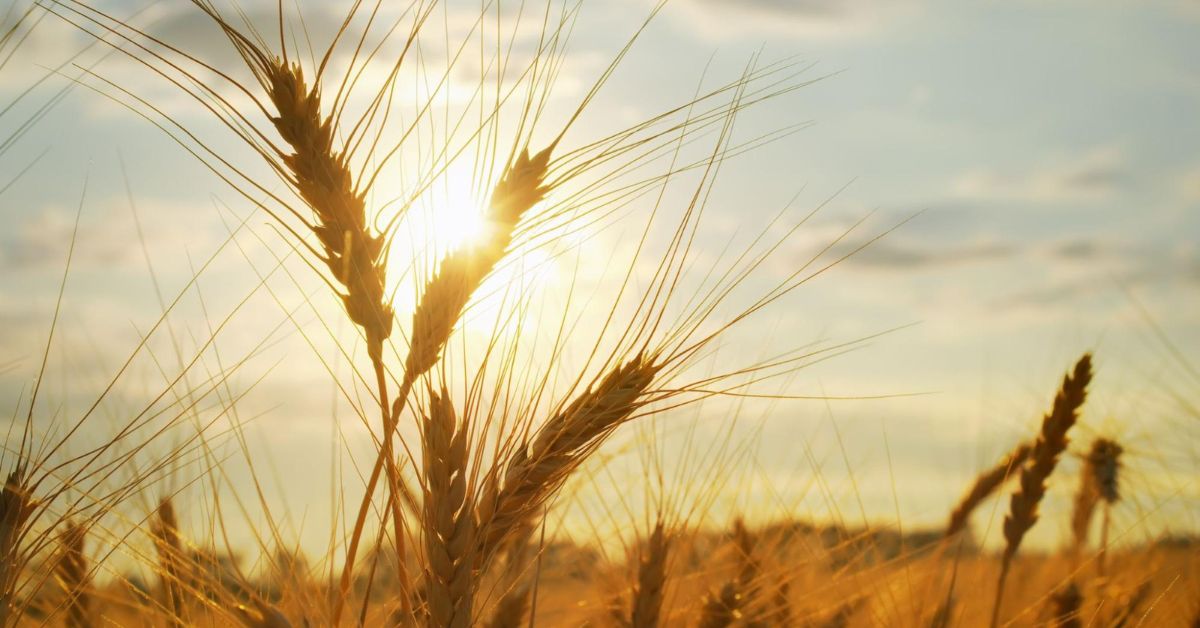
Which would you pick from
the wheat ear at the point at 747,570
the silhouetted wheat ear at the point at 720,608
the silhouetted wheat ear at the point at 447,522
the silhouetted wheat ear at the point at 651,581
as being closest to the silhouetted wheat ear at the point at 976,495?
the wheat ear at the point at 747,570

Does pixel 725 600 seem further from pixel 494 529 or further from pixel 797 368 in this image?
pixel 494 529

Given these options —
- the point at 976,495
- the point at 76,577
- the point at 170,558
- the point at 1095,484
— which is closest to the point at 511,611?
the point at 170,558

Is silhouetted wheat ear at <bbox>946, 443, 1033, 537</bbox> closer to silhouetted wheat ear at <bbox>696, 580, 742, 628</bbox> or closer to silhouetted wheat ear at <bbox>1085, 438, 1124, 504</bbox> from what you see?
silhouetted wheat ear at <bbox>1085, 438, 1124, 504</bbox>

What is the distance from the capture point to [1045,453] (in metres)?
3.67

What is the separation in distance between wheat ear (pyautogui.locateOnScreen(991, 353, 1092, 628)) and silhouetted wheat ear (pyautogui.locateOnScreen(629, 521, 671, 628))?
128 centimetres

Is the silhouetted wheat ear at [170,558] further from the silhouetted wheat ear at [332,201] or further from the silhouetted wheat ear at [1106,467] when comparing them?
the silhouetted wheat ear at [1106,467]

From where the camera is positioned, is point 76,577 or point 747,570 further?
point 747,570

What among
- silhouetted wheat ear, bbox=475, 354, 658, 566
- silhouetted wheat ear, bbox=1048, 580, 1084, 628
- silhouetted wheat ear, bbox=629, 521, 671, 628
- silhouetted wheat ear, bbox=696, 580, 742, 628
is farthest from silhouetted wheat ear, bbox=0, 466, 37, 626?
silhouetted wheat ear, bbox=1048, 580, 1084, 628

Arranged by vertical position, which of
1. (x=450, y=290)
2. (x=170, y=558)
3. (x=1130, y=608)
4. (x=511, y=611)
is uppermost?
(x=450, y=290)

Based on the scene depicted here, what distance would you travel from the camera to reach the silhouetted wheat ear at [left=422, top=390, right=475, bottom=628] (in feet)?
6.19

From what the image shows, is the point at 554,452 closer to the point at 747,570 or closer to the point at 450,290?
the point at 450,290

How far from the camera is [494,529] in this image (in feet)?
6.52

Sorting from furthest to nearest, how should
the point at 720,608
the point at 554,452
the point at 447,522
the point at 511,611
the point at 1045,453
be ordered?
1. the point at 1045,453
2. the point at 720,608
3. the point at 511,611
4. the point at 554,452
5. the point at 447,522

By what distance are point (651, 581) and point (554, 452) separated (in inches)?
41.7
